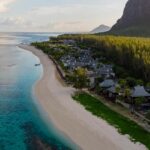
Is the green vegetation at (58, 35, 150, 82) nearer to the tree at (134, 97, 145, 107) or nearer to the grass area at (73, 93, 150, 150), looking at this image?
the grass area at (73, 93, 150, 150)

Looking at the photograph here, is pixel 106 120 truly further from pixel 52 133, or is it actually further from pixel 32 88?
pixel 32 88

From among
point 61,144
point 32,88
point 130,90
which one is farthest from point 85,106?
point 32,88

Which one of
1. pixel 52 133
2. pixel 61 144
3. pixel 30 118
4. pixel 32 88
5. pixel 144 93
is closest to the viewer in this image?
pixel 61 144

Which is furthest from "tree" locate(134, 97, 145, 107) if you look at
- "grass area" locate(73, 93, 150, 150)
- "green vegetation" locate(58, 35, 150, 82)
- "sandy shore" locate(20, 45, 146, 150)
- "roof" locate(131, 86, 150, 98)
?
"green vegetation" locate(58, 35, 150, 82)

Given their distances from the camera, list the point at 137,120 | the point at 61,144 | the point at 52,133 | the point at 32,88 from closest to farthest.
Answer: the point at 61,144, the point at 52,133, the point at 137,120, the point at 32,88

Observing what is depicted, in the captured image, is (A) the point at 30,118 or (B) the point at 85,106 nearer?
(A) the point at 30,118

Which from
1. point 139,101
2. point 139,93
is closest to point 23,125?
point 139,101
